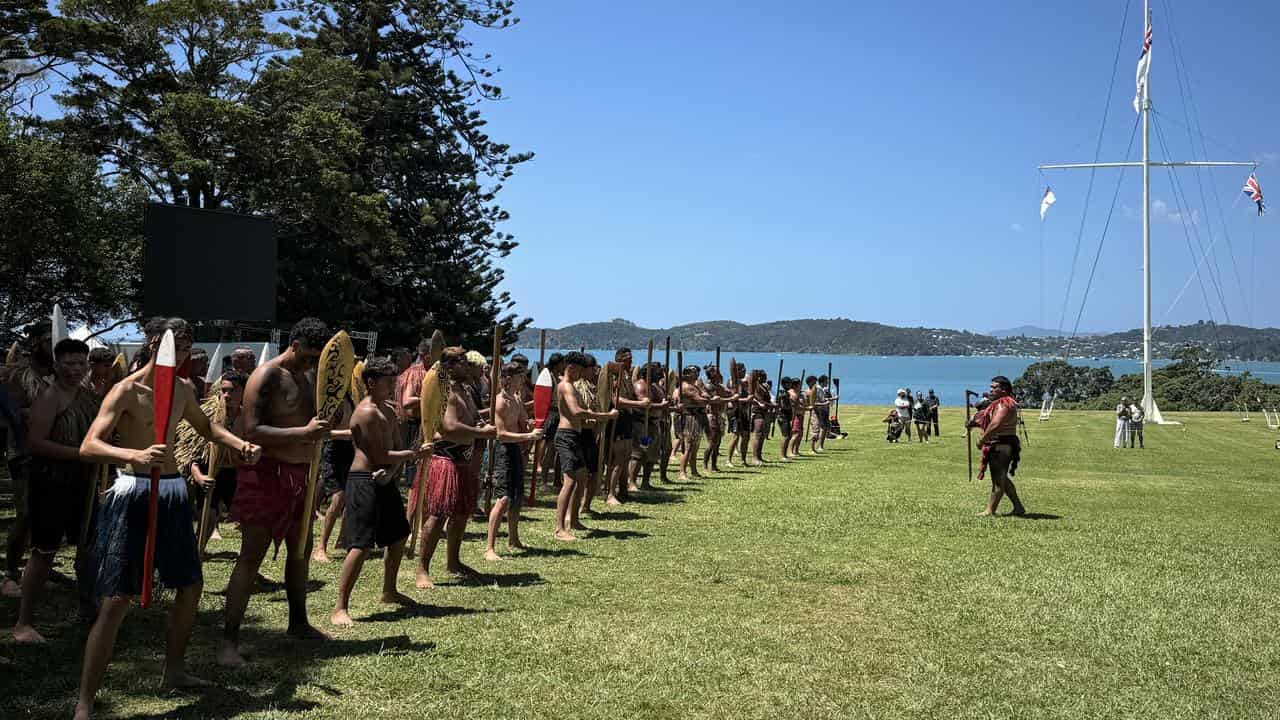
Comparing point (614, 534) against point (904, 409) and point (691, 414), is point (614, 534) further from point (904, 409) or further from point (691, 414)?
point (904, 409)

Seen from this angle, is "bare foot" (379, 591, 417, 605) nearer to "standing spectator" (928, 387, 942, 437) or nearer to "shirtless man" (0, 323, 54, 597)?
"shirtless man" (0, 323, 54, 597)

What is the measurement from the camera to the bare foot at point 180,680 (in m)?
5.27

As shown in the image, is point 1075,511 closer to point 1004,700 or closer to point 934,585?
point 934,585

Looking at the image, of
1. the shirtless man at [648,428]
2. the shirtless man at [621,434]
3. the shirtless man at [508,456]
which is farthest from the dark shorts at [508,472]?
the shirtless man at [648,428]

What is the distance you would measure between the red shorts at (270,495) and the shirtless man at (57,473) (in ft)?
3.50

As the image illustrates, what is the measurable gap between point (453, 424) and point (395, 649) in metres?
2.15

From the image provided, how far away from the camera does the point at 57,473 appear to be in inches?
261

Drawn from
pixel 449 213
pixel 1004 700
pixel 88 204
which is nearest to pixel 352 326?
pixel 449 213

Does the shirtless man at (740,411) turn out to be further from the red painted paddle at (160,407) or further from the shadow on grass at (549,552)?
the red painted paddle at (160,407)

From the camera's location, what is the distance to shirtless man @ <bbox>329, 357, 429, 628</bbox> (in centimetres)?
683

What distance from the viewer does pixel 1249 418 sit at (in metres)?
47.9

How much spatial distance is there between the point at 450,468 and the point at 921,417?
2452 centimetres

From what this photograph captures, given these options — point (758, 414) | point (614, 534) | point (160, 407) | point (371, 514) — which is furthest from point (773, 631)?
point (758, 414)

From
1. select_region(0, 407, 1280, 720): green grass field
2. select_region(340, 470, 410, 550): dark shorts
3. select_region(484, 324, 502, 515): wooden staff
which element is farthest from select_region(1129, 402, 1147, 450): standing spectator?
select_region(340, 470, 410, 550): dark shorts
